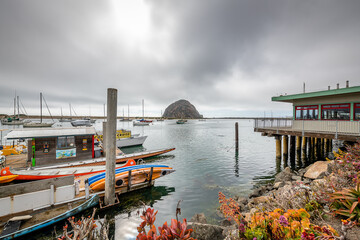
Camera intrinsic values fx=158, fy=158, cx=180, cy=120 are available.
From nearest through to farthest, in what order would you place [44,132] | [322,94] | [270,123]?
[44,132] → [322,94] → [270,123]

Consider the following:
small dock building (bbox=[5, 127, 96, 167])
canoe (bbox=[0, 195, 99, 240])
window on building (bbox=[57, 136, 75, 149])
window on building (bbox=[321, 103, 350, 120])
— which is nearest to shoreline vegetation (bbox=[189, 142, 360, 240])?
canoe (bbox=[0, 195, 99, 240])

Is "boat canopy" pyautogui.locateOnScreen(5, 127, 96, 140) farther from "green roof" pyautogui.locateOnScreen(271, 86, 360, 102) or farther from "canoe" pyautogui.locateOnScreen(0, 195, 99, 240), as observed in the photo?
"green roof" pyautogui.locateOnScreen(271, 86, 360, 102)

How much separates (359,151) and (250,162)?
11.9m

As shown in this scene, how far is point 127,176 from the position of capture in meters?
9.40

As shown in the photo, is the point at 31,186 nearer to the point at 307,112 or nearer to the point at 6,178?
the point at 6,178

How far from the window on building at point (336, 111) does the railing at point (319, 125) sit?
211 centimetres

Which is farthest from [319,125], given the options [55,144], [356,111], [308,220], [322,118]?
[55,144]

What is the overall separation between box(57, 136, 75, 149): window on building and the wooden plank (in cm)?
755

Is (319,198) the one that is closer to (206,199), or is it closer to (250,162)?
(206,199)

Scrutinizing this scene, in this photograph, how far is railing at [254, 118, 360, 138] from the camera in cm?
1221

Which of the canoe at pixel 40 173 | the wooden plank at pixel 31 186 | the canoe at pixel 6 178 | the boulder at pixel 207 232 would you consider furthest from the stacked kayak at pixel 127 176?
the boulder at pixel 207 232

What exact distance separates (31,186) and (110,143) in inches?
133

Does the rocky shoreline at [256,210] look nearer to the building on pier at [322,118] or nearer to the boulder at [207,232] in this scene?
the boulder at [207,232]

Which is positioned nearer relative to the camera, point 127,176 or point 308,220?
point 308,220
